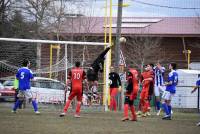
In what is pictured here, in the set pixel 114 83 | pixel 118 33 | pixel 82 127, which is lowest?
pixel 82 127

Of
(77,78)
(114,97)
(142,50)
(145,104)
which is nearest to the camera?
(77,78)

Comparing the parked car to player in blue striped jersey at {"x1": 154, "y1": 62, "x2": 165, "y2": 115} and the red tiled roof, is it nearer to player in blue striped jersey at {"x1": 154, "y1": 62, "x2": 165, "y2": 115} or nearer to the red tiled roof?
player in blue striped jersey at {"x1": 154, "y1": 62, "x2": 165, "y2": 115}

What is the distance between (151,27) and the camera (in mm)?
49750

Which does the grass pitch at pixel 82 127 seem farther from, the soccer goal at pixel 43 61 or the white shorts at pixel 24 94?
the soccer goal at pixel 43 61

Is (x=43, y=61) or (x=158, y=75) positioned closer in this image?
(x=158, y=75)

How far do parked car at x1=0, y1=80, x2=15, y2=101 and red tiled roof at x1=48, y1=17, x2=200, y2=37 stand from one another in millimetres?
11865

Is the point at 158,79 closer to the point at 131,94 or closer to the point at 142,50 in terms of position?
the point at 131,94

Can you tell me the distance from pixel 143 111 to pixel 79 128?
6807 mm

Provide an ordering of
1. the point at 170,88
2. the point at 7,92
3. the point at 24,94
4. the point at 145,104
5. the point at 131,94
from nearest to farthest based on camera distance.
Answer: the point at 131,94, the point at 170,88, the point at 24,94, the point at 145,104, the point at 7,92

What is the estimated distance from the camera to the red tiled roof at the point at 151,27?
42.9 metres

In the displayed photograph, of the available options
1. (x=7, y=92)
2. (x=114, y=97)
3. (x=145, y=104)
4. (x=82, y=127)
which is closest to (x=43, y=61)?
(x=7, y=92)

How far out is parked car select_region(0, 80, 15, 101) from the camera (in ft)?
98.7

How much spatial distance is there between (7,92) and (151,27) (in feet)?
70.7

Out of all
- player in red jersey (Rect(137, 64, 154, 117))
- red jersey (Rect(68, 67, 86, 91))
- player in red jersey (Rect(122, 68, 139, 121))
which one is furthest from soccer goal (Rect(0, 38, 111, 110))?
player in red jersey (Rect(122, 68, 139, 121))
